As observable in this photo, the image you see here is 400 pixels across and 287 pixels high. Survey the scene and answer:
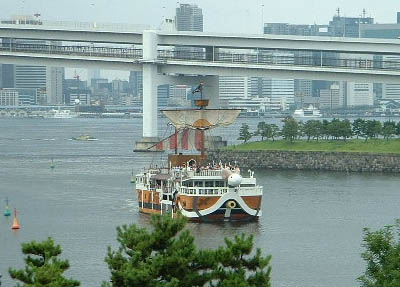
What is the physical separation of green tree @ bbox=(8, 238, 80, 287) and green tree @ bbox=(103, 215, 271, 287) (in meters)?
0.82

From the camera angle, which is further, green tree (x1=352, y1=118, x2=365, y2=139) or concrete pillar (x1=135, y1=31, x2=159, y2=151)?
concrete pillar (x1=135, y1=31, x2=159, y2=151)

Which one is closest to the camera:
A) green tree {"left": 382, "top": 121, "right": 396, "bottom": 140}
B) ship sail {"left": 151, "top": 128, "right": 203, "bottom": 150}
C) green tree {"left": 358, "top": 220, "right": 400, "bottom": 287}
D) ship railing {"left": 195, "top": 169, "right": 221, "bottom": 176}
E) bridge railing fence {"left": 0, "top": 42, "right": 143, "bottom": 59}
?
green tree {"left": 358, "top": 220, "right": 400, "bottom": 287}

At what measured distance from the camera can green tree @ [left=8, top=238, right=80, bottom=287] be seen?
2086 centimetres

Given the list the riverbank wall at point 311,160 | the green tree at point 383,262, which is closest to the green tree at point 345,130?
the riverbank wall at point 311,160

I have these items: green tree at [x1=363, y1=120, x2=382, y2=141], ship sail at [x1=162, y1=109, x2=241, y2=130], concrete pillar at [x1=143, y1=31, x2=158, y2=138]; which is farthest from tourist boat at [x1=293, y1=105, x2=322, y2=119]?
ship sail at [x1=162, y1=109, x2=241, y2=130]

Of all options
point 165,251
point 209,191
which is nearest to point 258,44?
point 209,191

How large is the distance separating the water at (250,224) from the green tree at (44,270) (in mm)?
9598

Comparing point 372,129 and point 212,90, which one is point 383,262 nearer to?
point 372,129

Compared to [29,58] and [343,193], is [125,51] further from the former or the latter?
[343,193]

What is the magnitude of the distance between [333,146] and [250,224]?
2658 centimetres

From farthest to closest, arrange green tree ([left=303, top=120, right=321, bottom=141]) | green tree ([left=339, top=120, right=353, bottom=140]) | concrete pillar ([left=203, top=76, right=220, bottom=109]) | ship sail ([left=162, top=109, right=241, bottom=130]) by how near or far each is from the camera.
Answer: concrete pillar ([left=203, top=76, right=220, bottom=109]) → green tree ([left=303, top=120, right=321, bottom=141]) → green tree ([left=339, top=120, right=353, bottom=140]) → ship sail ([left=162, top=109, right=241, bottom=130])

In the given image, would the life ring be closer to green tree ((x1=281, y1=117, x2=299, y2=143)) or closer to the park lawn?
the park lawn

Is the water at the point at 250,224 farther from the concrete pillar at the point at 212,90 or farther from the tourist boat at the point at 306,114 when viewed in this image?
the tourist boat at the point at 306,114

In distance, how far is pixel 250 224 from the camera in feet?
138
